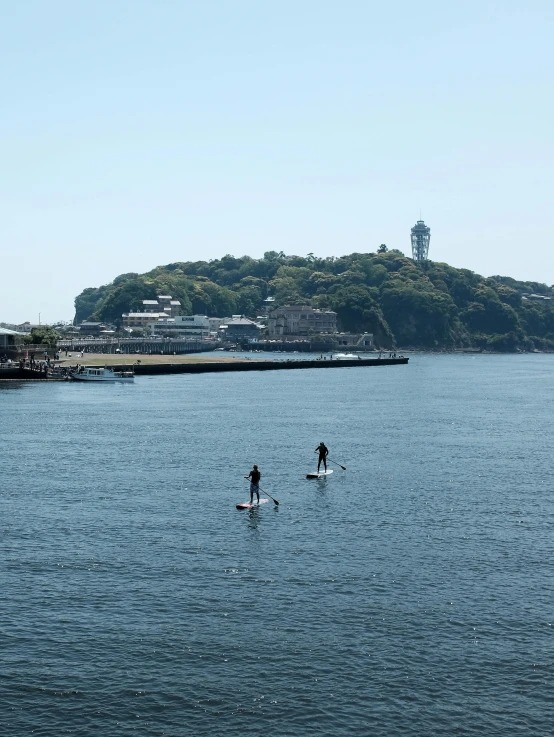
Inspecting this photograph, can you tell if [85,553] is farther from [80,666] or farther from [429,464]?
[429,464]

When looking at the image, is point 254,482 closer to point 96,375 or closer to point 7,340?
point 96,375

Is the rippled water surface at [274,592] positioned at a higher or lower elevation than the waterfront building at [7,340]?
lower

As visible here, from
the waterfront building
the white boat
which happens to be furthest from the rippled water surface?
the waterfront building

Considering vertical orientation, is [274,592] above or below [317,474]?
below

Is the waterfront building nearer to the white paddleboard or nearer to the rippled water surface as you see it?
the rippled water surface

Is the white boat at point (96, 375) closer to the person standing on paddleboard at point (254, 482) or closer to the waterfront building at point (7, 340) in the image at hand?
the waterfront building at point (7, 340)

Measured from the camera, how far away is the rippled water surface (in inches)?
1024

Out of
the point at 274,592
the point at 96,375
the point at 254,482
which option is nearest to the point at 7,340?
the point at 96,375

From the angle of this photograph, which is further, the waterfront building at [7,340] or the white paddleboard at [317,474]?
the waterfront building at [7,340]

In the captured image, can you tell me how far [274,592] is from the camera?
35.4 meters

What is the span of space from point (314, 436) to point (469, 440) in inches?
535

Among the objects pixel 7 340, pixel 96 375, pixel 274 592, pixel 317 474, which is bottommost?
pixel 274 592

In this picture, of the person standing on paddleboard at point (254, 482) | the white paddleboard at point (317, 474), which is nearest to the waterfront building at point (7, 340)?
the white paddleboard at point (317, 474)

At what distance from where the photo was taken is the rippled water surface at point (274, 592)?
26016 mm
